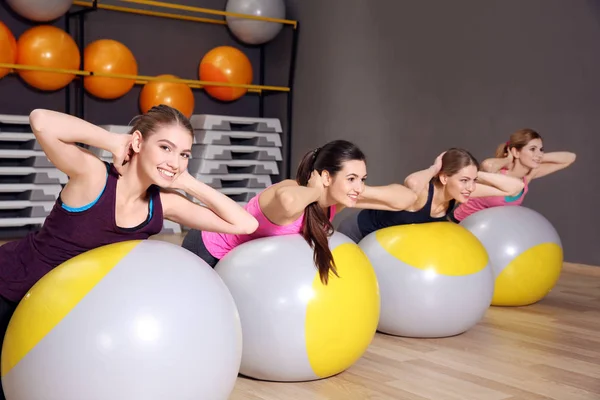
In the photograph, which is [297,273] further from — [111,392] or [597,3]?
[597,3]

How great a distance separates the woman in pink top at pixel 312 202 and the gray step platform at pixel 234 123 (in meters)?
3.59

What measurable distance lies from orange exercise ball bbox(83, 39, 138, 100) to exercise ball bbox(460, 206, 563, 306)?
3078 millimetres

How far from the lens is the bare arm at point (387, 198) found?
301 cm

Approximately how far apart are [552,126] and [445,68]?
99cm

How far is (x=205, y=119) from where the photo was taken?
6184 mm

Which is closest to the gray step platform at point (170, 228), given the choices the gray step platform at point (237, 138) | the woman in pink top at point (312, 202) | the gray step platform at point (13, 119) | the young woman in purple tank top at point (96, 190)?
the gray step platform at point (237, 138)

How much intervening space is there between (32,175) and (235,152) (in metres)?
1.78

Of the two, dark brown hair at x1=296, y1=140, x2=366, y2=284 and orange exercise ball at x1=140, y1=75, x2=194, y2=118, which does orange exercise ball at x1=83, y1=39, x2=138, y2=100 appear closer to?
orange exercise ball at x1=140, y1=75, x2=194, y2=118

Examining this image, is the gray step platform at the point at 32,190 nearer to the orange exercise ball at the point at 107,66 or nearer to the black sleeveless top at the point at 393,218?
the orange exercise ball at the point at 107,66

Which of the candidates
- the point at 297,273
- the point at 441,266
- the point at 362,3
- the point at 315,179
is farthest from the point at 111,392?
the point at 362,3

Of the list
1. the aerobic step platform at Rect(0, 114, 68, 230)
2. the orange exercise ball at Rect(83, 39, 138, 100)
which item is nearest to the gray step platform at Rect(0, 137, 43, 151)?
the aerobic step platform at Rect(0, 114, 68, 230)

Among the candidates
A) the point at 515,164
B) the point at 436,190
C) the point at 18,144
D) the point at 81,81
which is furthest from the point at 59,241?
the point at 81,81

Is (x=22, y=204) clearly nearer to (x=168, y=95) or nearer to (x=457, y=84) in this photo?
(x=168, y=95)

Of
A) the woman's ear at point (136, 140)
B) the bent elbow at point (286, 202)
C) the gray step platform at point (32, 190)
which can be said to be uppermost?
the woman's ear at point (136, 140)
